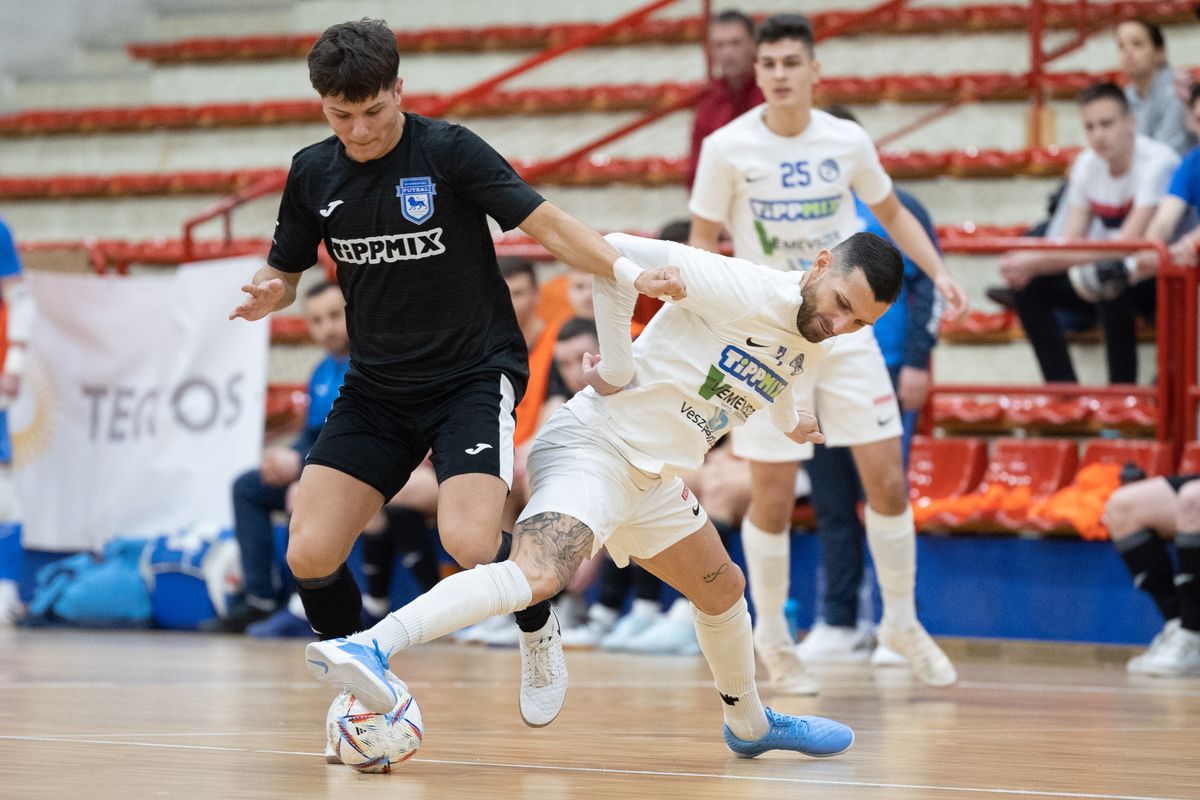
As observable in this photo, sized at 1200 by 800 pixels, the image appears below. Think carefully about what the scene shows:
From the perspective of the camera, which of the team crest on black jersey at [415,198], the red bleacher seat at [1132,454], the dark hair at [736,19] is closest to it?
the team crest on black jersey at [415,198]

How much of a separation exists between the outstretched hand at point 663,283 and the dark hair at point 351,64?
29.2 inches

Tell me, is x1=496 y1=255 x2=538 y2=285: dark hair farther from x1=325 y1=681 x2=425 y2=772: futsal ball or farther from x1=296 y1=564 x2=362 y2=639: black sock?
x1=325 y1=681 x2=425 y2=772: futsal ball

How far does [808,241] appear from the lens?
5871mm

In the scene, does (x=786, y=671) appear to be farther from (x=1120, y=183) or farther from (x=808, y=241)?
(x=1120, y=183)

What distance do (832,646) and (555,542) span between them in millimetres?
3708

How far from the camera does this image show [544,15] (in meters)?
12.6

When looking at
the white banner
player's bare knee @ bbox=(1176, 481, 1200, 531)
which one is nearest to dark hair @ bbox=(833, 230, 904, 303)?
player's bare knee @ bbox=(1176, 481, 1200, 531)

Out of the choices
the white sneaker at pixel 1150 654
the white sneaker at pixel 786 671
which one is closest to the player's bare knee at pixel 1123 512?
the white sneaker at pixel 1150 654

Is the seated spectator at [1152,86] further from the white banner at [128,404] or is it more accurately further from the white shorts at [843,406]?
the white banner at [128,404]

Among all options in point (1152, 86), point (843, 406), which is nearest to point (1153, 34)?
point (1152, 86)

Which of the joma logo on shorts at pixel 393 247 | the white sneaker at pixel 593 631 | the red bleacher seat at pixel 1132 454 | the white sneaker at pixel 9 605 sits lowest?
A: the white sneaker at pixel 9 605

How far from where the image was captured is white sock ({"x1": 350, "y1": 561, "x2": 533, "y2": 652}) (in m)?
3.40

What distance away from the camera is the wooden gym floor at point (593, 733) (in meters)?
3.34

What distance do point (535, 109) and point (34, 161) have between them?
484cm
